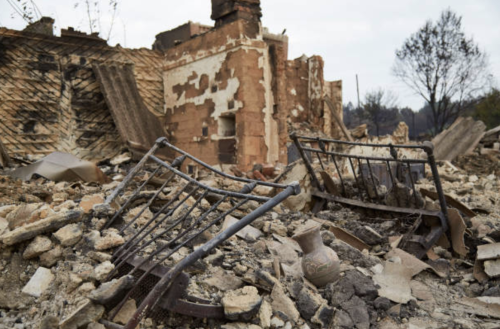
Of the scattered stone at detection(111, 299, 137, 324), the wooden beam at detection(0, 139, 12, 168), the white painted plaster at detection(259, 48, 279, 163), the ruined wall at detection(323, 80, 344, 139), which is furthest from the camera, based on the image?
the ruined wall at detection(323, 80, 344, 139)

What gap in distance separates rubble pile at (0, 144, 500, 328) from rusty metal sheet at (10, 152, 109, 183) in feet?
3.37

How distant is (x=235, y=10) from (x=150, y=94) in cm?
273

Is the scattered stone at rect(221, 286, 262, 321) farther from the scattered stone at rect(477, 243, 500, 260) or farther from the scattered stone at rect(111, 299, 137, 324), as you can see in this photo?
the scattered stone at rect(477, 243, 500, 260)

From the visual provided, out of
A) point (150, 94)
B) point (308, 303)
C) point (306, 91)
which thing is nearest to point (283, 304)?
point (308, 303)

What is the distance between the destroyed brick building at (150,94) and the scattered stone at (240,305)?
15.4ft

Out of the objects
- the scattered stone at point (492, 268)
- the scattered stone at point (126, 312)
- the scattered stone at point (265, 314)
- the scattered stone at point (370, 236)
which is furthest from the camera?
the scattered stone at point (370, 236)

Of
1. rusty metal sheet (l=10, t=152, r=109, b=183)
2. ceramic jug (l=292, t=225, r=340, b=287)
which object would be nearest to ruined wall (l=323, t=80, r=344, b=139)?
rusty metal sheet (l=10, t=152, r=109, b=183)

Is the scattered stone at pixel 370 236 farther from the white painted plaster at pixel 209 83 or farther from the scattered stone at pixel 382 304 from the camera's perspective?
the white painted plaster at pixel 209 83

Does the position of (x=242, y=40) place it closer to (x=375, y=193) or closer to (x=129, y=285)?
(x=375, y=193)

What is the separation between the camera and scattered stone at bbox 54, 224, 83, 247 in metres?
2.26

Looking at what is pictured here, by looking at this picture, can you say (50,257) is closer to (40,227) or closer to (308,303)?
(40,227)

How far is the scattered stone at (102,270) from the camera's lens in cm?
195

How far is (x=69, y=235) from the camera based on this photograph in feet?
7.50

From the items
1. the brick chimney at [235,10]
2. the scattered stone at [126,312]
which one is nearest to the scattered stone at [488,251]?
the scattered stone at [126,312]
